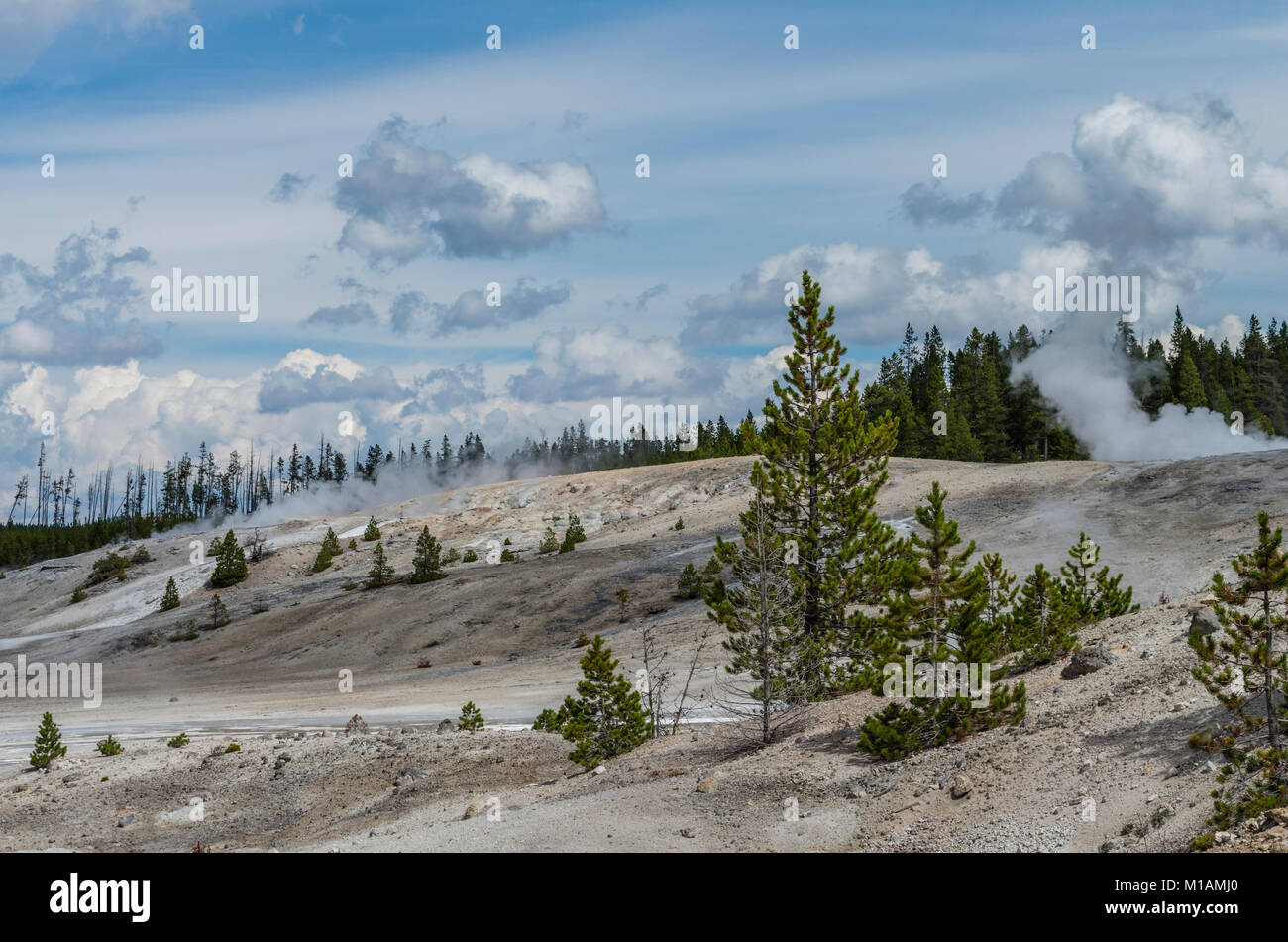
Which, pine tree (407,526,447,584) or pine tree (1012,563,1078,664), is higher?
pine tree (1012,563,1078,664)

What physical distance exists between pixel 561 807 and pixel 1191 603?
11.9m

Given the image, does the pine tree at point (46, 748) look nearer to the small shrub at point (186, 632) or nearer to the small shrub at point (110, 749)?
the small shrub at point (110, 749)

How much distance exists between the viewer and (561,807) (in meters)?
15.3

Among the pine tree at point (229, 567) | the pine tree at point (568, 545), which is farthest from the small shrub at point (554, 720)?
the pine tree at point (229, 567)

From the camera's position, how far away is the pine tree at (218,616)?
59375 millimetres


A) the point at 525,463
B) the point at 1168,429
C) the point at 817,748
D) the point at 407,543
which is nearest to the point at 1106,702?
the point at 817,748

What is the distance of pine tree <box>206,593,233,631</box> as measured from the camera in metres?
59.4

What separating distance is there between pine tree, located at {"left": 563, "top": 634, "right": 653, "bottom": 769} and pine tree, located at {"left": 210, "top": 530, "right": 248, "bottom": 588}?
60.0m

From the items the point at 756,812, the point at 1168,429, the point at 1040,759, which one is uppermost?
the point at 1168,429

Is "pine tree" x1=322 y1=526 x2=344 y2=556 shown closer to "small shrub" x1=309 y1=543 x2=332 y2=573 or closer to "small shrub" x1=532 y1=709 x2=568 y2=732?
"small shrub" x1=309 y1=543 x2=332 y2=573

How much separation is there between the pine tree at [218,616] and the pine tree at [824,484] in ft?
154

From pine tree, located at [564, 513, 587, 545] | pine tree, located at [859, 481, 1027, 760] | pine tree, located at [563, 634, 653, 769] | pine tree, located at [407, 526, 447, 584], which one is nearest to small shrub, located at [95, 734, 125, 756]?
pine tree, located at [563, 634, 653, 769]

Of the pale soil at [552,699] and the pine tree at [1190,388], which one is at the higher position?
the pine tree at [1190,388]
